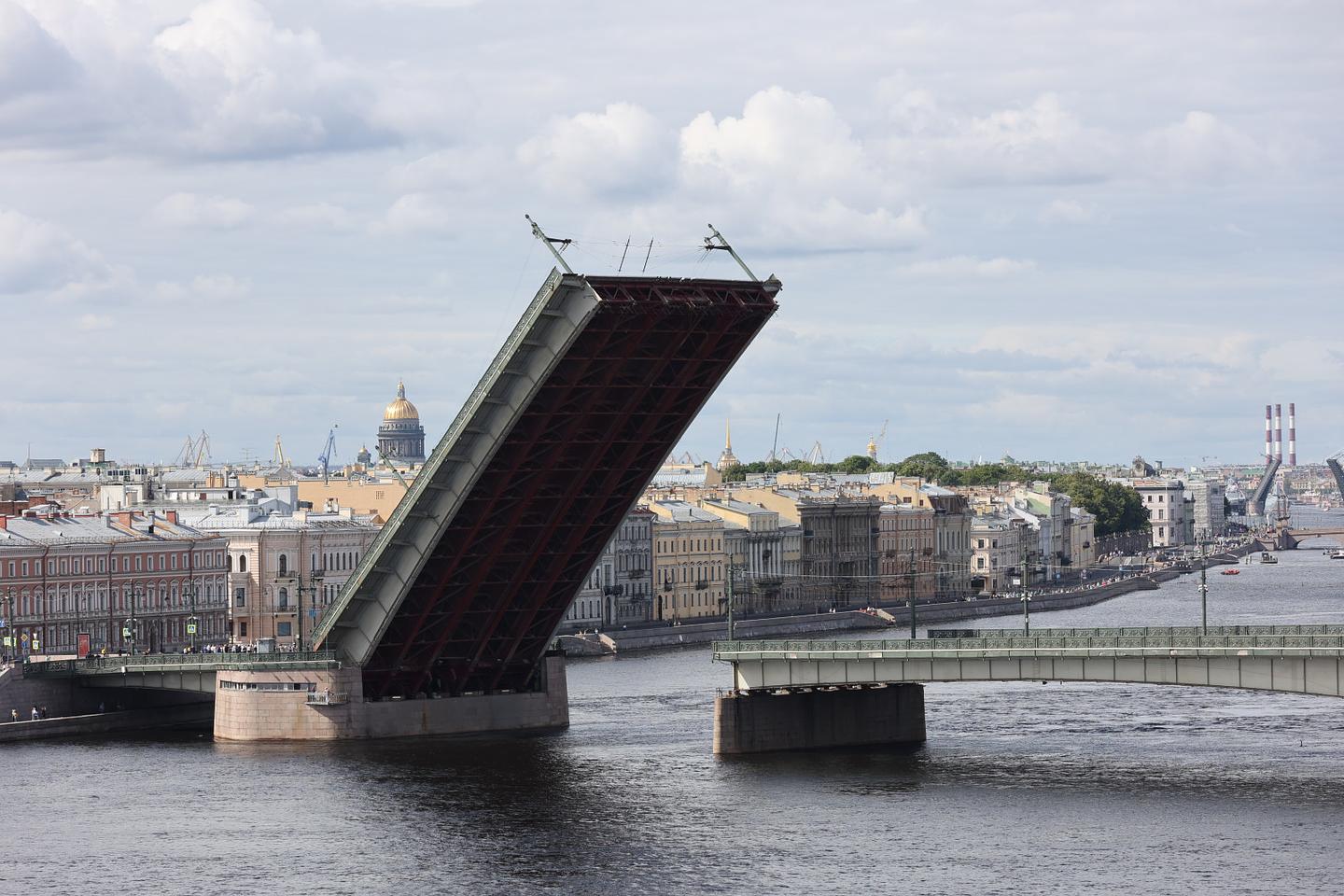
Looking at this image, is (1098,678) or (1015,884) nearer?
(1015,884)

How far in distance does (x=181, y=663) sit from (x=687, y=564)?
4858 cm

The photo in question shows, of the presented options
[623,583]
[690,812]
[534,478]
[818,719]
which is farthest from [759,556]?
[690,812]

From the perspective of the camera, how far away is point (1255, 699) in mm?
66500

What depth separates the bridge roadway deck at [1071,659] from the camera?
45.9 metres

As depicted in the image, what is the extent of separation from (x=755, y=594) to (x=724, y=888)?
73111mm

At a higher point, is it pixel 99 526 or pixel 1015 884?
pixel 99 526

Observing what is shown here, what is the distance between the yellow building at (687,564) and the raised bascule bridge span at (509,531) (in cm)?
4501

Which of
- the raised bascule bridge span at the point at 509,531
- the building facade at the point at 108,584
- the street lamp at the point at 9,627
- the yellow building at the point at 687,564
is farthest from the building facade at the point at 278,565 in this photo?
the raised bascule bridge span at the point at 509,531

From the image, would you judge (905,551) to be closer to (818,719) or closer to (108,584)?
(108,584)

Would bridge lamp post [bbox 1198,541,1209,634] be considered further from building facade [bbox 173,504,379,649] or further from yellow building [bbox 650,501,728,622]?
building facade [bbox 173,504,379,649]

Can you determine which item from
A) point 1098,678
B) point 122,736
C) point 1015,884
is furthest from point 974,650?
point 122,736

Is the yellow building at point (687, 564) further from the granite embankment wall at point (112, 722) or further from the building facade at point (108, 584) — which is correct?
the granite embankment wall at point (112, 722)

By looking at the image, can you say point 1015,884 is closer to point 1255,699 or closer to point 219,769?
point 219,769

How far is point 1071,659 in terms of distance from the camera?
4841 centimetres
